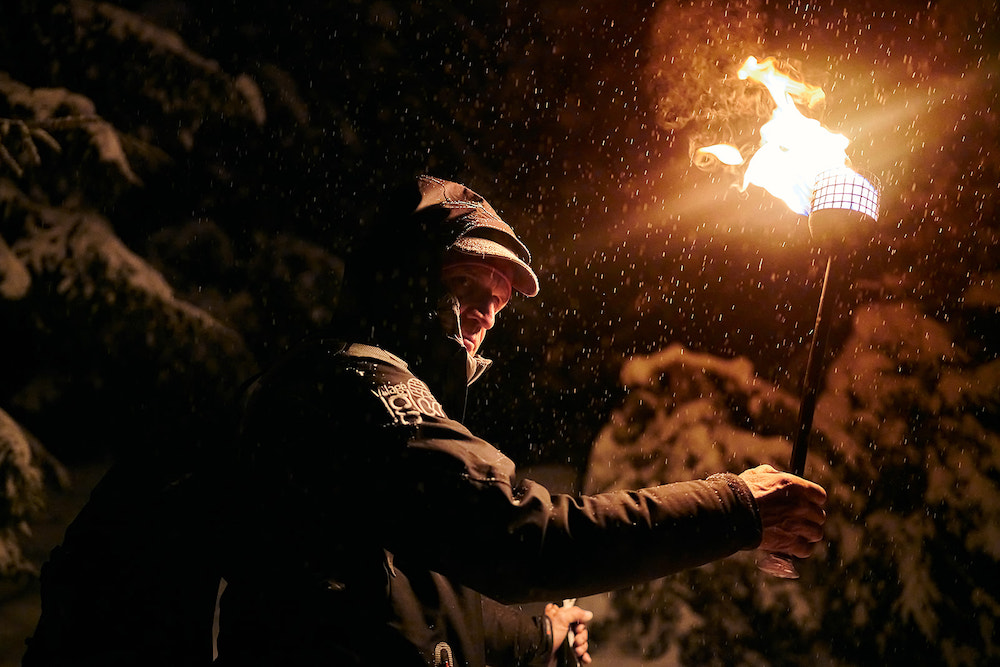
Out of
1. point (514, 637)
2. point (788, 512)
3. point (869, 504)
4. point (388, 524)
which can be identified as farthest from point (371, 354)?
point (869, 504)

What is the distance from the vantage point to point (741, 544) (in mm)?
1599

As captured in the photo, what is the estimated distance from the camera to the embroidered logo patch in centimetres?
154

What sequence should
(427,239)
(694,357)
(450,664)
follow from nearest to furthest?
(450,664), (427,239), (694,357)

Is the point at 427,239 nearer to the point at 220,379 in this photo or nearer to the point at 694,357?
the point at 694,357

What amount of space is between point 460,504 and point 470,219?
1.13 m

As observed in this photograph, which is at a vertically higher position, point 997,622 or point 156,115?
point 156,115

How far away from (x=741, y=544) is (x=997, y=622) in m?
4.17

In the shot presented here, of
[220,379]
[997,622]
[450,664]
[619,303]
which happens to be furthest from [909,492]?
[220,379]

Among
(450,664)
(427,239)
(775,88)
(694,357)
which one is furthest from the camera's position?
(694,357)

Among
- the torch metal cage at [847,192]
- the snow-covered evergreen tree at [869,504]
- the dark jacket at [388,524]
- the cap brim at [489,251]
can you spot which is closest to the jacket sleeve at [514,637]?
the dark jacket at [388,524]

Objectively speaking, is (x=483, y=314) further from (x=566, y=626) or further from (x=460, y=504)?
(x=566, y=626)

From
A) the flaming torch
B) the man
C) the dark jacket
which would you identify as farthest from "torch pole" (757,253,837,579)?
the dark jacket

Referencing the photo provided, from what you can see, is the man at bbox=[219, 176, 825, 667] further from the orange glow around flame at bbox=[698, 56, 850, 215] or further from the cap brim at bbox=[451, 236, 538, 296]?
the orange glow around flame at bbox=[698, 56, 850, 215]

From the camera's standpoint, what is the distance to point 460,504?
1452mm
